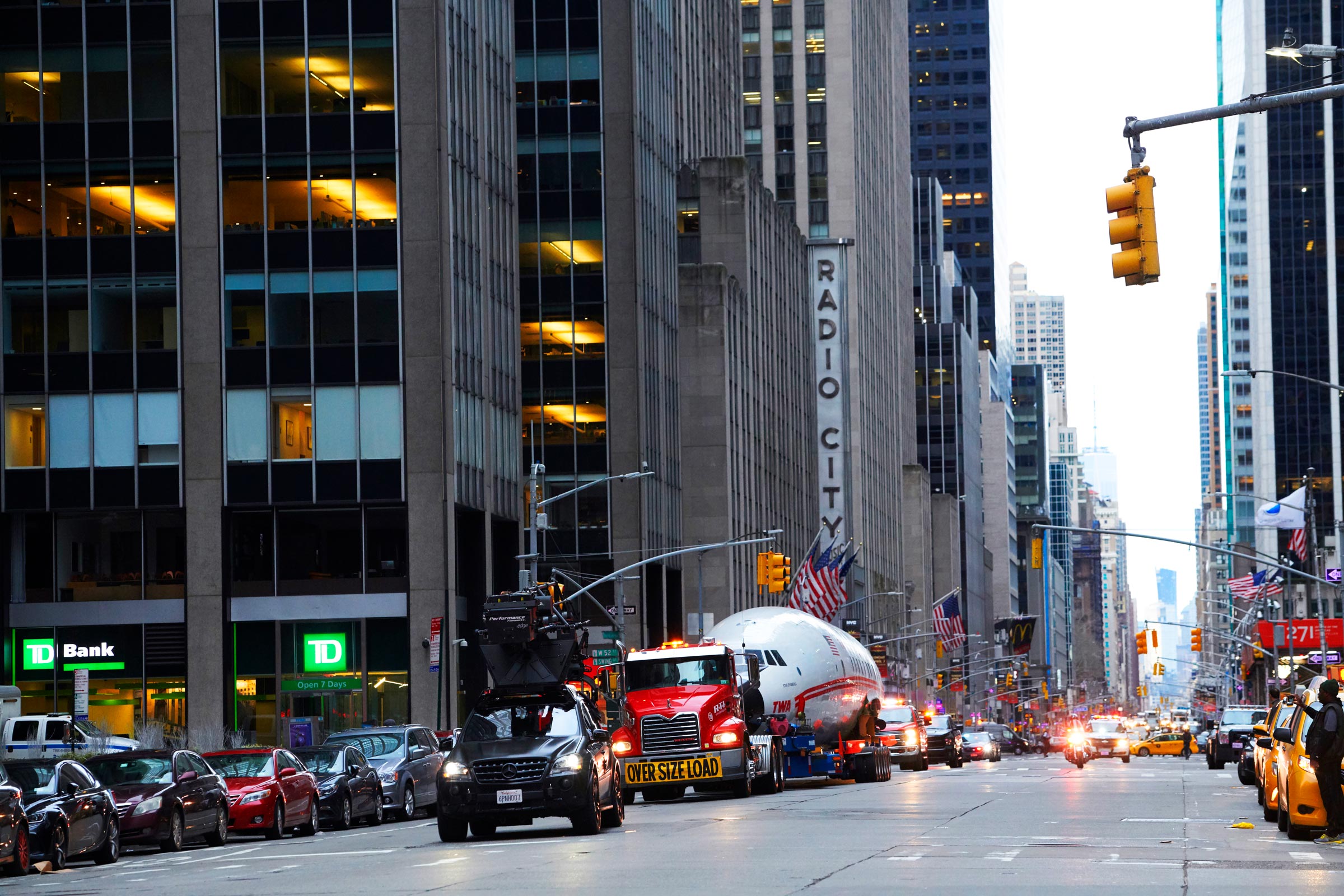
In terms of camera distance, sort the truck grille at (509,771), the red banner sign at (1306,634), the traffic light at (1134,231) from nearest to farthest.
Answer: the traffic light at (1134,231) < the truck grille at (509,771) < the red banner sign at (1306,634)

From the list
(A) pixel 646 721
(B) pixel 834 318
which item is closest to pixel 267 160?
(A) pixel 646 721

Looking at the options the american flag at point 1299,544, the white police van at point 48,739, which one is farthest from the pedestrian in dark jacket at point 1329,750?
the american flag at point 1299,544

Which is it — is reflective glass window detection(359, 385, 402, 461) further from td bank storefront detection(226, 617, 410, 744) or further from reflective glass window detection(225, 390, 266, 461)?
td bank storefront detection(226, 617, 410, 744)

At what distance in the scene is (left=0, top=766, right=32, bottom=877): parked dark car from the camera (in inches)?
910

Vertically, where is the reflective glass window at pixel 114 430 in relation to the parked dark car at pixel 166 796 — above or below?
above

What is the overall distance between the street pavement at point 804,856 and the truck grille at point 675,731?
1.27 m

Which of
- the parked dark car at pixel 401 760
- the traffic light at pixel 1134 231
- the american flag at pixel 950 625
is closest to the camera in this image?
the traffic light at pixel 1134 231

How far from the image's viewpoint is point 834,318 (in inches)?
4865

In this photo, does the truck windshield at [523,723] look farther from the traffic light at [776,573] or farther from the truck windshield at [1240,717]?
the traffic light at [776,573]

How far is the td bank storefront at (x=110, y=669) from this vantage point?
58.3 metres

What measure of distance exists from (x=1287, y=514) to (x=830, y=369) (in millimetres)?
64903

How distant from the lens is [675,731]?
114 feet

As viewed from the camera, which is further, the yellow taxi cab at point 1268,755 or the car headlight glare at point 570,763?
the yellow taxi cab at point 1268,755

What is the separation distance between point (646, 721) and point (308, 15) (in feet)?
108
